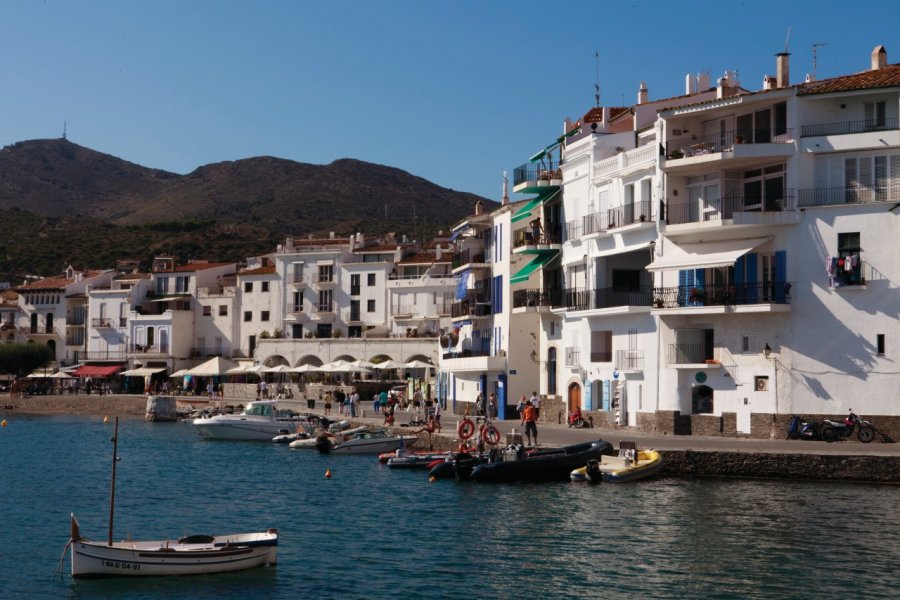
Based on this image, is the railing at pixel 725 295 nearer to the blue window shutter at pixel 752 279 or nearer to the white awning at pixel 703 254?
the blue window shutter at pixel 752 279

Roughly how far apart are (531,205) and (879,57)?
756 inches

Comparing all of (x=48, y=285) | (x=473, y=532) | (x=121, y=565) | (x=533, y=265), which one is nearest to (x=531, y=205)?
(x=533, y=265)

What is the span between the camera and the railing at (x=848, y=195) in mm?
41272

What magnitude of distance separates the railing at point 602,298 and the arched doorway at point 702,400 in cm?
447

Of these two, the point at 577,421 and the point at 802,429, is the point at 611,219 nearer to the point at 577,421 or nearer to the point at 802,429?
the point at 577,421

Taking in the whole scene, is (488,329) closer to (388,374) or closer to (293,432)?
(293,432)

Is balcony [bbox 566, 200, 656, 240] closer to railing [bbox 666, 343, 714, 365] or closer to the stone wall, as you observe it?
railing [bbox 666, 343, 714, 365]

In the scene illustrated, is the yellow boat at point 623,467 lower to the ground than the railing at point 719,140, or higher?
lower

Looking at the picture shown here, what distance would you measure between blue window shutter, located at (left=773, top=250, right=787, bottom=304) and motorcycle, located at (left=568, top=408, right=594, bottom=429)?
1195cm

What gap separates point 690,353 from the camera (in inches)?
1805

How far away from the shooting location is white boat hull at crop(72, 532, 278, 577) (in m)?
25.5

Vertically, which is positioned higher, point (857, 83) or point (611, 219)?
point (857, 83)

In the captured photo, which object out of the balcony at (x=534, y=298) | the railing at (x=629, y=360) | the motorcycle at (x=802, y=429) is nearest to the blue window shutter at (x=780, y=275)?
the motorcycle at (x=802, y=429)

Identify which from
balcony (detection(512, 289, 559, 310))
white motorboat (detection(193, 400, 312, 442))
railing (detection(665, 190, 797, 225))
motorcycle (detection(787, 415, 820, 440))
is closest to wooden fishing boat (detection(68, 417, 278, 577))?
motorcycle (detection(787, 415, 820, 440))
